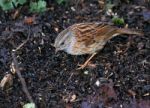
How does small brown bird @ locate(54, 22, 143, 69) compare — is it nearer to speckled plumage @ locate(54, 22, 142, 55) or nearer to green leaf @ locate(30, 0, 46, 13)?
speckled plumage @ locate(54, 22, 142, 55)

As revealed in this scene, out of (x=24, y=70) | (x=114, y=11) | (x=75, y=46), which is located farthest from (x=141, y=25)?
(x=24, y=70)

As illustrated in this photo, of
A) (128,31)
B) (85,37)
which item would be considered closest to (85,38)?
(85,37)

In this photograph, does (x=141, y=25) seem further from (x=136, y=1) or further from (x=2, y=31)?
(x=2, y=31)

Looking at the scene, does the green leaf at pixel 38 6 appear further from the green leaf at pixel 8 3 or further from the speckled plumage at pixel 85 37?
the speckled plumage at pixel 85 37

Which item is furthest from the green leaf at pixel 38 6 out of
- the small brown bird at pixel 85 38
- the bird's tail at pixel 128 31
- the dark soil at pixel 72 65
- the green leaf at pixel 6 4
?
the bird's tail at pixel 128 31

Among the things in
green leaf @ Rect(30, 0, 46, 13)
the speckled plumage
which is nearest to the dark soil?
green leaf @ Rect(30, 0, 46, 13)
